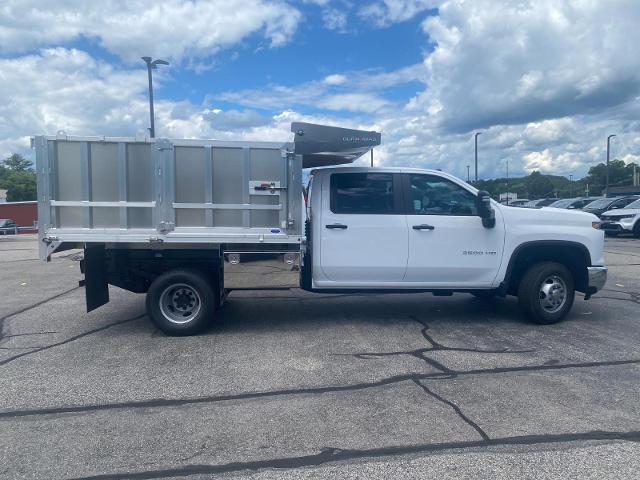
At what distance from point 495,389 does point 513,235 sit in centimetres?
279

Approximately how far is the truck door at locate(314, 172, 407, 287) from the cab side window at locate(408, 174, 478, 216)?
22cm

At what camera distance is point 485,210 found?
7027 millimetres

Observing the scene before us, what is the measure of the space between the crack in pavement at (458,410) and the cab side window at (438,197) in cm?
267

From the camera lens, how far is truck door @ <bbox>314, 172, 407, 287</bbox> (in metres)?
7.00

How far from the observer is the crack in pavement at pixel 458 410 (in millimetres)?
4125

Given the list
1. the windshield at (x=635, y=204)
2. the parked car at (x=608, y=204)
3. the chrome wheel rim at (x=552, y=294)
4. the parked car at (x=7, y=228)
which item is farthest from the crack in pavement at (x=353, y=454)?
the parked car at (x=7, y=228)

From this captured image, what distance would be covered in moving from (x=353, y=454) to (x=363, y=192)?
395 cm

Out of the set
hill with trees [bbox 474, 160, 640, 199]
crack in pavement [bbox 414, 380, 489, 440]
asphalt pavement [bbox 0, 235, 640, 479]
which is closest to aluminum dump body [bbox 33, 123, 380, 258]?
asphalt pavement [bbox 0, 235, 640, 479]

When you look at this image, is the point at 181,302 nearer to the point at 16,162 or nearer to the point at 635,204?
the point at 635,204

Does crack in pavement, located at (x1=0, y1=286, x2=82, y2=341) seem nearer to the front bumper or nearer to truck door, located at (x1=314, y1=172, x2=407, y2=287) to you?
truck door, located at (x1=314, y1=172, x2=407, y2=287)

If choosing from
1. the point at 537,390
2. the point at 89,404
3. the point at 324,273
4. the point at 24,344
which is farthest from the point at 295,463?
the point at 24,344

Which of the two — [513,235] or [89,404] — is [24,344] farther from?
[513,235]

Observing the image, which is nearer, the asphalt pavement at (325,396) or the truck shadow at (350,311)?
the asphalt pavement at (325,396)

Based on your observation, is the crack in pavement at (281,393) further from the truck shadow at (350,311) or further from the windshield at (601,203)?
the windshield at (601,203)
